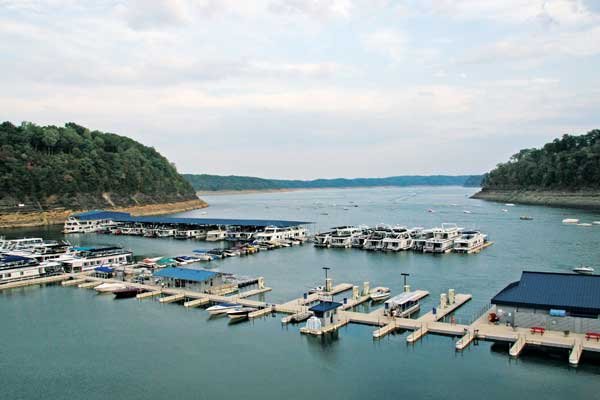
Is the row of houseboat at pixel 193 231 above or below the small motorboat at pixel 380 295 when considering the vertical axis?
above

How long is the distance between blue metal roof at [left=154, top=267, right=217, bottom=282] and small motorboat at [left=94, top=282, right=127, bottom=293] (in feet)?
9.07

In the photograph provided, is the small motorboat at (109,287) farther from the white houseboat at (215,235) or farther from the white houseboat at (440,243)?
the white houseboat at (440,243)

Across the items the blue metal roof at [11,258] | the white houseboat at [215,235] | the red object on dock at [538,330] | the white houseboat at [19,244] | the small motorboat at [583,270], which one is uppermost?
the blue metal roof at [11,258]

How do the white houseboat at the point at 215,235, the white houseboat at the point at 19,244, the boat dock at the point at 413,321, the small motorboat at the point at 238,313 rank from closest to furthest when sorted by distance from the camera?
the boat dock at the point at 413,321, the small motorboat at the point at 238,313, the white houseboat at the point at 19,244, the white houseboat at the point at 215,235

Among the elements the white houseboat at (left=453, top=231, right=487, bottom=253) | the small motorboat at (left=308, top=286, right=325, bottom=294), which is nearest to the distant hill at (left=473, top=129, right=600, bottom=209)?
the white houseboat at (left=453, top=231, right=487, bottom=253)

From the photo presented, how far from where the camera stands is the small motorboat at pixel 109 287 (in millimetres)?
37875

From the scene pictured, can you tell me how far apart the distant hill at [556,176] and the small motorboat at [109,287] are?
10603cm

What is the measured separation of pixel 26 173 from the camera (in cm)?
10106

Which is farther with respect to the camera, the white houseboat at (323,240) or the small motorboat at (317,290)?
the white houseboat at (323,240)

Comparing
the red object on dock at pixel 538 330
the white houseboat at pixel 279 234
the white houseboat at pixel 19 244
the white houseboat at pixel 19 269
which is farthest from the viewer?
the white houseboat at pixel 279 234

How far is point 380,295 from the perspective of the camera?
34.0 meters

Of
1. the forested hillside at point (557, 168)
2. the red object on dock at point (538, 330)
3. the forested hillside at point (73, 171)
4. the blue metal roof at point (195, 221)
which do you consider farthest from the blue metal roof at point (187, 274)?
the forested hillside at point (557, 168)

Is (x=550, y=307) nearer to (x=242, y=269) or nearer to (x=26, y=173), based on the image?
(x=242, y=269)

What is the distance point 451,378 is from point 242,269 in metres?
28.7
